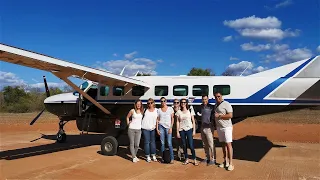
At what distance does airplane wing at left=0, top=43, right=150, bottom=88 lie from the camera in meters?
6.98

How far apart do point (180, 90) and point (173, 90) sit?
0.87ft

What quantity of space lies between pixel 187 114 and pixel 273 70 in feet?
13.3

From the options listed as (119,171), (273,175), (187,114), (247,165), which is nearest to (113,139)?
(119,171)

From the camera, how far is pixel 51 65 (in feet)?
27.2

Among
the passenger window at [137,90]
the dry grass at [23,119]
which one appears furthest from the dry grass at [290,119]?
the dry grass at [23,119]

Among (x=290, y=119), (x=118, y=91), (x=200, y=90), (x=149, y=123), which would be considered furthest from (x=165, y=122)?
(x=290, y=119)

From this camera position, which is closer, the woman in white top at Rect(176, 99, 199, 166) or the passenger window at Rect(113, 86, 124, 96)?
the woman in white top at Rect(176, 99, 199, 166)

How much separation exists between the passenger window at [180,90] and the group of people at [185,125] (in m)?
2.24

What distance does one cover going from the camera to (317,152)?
35.0ft

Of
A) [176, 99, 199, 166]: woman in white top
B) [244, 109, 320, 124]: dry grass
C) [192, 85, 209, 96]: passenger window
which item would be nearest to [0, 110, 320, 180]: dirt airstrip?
[176, 99, 199, 166]: woman in white top

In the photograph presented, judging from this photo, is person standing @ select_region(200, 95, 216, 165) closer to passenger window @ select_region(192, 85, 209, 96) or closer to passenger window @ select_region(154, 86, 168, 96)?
passenger window @ select_region(192, 85, 209, 96)

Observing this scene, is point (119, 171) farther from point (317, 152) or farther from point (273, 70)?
point (317, 152)

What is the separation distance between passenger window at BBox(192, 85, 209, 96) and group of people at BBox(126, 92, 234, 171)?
2192mm

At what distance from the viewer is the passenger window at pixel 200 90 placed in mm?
10551
